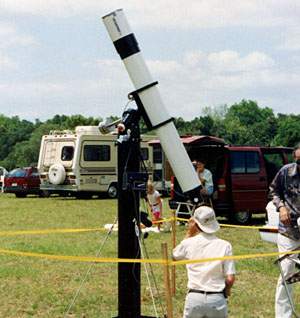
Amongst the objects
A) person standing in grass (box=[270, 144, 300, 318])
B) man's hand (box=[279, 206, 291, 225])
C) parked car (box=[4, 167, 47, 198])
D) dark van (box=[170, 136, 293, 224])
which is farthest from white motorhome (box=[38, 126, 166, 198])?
man's hand (box=[279, 206, 291, 225])

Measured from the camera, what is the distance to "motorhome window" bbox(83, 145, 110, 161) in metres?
27.4

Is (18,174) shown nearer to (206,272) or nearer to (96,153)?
(96,153)

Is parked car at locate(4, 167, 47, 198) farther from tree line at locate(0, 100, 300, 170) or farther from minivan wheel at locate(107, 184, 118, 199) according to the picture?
tree line at locate(0, 100, 300, 170)

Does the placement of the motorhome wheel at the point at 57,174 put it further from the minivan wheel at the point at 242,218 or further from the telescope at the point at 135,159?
the telescope at the point at 135,159

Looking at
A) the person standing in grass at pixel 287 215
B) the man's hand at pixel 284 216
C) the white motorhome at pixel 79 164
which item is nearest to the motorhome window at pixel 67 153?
the white motorhome at pixel 79 164

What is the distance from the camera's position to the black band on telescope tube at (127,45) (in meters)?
6.41

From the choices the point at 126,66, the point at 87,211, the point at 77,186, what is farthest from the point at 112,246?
the point at 77,186

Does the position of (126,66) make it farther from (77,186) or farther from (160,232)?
(77,186)

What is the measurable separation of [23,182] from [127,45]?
24.6 meters

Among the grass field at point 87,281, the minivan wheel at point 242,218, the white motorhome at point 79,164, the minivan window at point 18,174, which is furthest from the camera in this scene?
the minivan window at point 18,174

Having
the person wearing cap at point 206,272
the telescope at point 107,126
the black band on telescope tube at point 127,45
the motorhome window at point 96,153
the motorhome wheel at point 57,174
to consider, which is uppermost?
the black band on telescope tube at point 127,45

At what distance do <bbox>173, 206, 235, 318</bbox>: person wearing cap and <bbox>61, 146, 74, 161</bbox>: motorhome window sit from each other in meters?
22.0

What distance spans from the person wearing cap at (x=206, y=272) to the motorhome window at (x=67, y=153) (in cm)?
2196

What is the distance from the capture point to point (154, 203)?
642 inches
